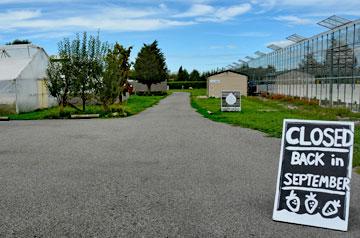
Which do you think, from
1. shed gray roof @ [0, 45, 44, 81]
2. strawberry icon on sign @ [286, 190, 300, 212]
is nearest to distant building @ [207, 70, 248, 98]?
shed gray roof @ [0, 45, 44, 81]

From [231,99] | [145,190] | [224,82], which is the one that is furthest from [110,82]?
[224,82]

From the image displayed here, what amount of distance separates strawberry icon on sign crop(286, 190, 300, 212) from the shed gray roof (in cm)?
2479

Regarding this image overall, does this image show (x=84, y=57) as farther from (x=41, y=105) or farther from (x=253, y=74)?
(x=253, y=74)

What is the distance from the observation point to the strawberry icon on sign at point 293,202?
5.16 m

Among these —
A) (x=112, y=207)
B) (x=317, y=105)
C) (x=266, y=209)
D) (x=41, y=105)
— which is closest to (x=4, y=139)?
(x=112, y=207)

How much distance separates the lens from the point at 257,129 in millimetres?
15062

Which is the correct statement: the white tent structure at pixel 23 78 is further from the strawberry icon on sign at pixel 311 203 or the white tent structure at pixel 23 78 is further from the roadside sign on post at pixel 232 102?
the strawberry icon on sign at pixel 311 203

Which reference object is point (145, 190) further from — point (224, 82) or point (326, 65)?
point (224, 82)

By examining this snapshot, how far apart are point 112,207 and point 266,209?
77.3 inches

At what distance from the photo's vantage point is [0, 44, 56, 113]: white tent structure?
2588 cm

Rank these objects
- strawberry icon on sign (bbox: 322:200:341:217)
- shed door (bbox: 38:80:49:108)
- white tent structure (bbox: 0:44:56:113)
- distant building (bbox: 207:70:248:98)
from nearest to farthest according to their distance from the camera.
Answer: strawberry icon on sign (bbox: 322:200:341:217) < white tent structure (bbox: 0:44:56:113) < shed door (bbox: 38:80:49:108) < distant building (bbox: 207:70:248:98)

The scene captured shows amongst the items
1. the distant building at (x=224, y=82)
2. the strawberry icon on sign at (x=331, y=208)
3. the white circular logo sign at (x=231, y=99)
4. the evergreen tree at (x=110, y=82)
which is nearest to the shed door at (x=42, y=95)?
the evergreen tree at (x=110, y=82)

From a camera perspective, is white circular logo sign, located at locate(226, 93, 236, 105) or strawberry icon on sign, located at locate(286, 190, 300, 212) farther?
white circular logo sign, located at locate(226, 93, 236, 105)

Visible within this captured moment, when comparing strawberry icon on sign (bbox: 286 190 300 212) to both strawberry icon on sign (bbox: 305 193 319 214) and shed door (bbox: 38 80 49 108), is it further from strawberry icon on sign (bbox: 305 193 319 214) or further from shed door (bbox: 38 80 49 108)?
shed door (bbox: 38 80 49 108)
